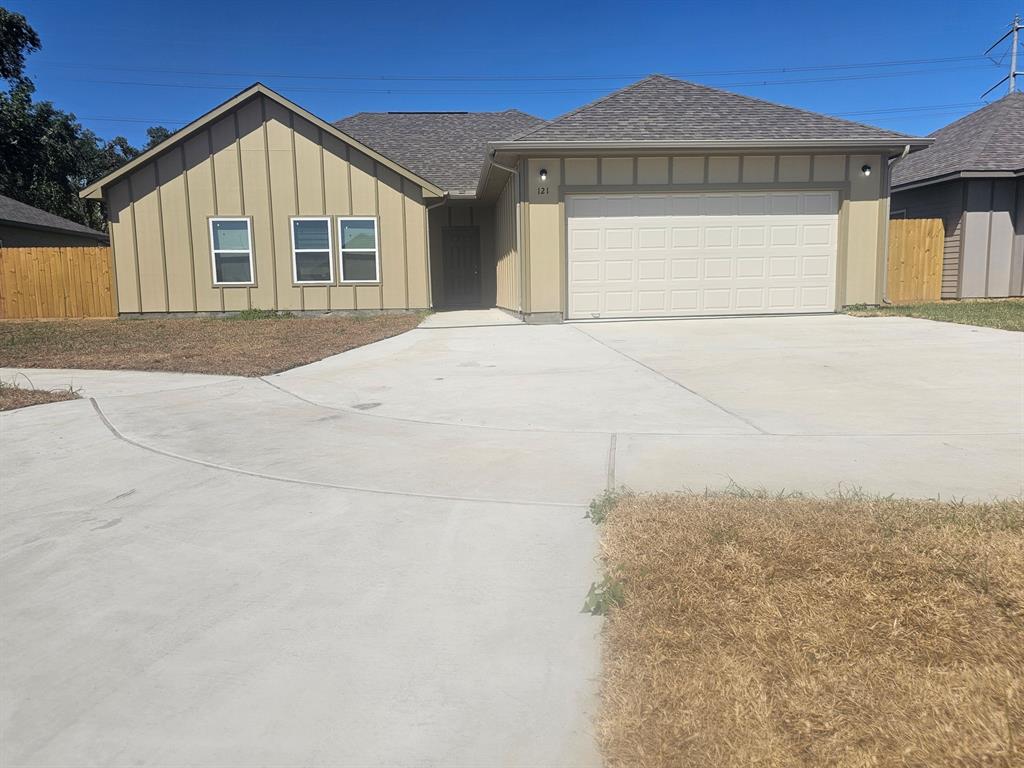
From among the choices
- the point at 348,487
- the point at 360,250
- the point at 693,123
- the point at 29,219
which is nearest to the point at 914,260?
the point at 693,123

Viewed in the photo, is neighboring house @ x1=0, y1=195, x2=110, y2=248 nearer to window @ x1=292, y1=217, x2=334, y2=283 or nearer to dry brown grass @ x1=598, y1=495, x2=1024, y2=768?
window @ x1=292, y1=217, x2=334, y2=283

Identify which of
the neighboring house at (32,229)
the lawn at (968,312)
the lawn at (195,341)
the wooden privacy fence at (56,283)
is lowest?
the lawn at (195,341)

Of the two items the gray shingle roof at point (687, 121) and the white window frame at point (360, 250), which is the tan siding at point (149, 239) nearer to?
the white window frame at point (360, 250)

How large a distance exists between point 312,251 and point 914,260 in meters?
14.2

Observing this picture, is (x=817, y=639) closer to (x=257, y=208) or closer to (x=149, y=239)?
(x=257, y=208)

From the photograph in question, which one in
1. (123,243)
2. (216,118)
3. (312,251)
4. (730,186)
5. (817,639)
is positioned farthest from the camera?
(312,251)

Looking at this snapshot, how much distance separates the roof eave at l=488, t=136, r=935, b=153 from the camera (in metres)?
13.5

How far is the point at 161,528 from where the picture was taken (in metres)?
3.73

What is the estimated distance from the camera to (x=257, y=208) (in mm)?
16938

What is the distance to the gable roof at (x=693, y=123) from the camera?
13.9m

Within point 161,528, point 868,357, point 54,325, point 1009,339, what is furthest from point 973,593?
point 54,325

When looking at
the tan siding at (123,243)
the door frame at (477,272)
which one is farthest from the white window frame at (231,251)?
the door frame at (477,272)

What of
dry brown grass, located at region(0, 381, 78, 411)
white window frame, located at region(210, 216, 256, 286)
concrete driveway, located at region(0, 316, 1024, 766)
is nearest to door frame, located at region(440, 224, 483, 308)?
white window frame, located at region(210, 216, 256, 286)

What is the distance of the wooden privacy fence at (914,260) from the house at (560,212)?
7.43 ft
